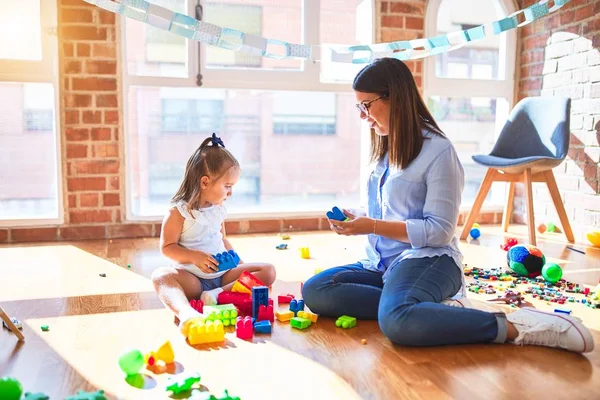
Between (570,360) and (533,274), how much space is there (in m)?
1.01

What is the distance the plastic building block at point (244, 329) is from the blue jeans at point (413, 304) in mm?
257

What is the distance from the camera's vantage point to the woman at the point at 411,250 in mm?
1605

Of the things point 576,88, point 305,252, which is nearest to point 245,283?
point 305,252

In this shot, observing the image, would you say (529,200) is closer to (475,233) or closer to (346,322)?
(475,233)

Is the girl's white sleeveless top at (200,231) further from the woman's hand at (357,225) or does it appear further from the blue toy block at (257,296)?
the woman's hand at (357,225)

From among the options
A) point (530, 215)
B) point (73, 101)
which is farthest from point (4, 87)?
point (530, 215)

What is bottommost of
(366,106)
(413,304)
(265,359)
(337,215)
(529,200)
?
(265,359)

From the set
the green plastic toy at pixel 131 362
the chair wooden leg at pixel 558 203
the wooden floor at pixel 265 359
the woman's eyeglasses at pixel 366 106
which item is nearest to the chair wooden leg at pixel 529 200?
the chair wooden leg at pixel 558 203

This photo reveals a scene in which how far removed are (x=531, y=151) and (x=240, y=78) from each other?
1792 millimetres

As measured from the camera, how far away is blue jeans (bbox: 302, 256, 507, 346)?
1596 millimetres

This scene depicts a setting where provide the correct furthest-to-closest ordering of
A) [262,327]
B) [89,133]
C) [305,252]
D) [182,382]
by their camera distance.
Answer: [89,133], [305,252], [262,327], [182,382]

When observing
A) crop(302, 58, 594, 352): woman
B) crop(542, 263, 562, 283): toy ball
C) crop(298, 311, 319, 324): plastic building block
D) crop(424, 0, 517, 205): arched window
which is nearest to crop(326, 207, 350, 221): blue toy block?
crop(302, 58, 594, 352): woman

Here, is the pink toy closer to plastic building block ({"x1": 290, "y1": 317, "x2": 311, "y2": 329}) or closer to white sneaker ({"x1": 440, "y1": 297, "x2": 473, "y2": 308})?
plastic building block ({"x1": 290, "y1": 317, "x2": 311, "y2": 329})

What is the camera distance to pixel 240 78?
369 centimetres
